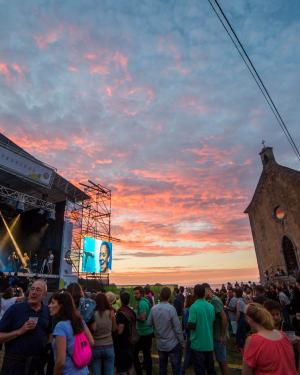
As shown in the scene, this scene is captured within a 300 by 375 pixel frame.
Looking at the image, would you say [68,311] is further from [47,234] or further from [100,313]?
[47,234]

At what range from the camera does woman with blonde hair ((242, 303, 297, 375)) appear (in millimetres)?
2164

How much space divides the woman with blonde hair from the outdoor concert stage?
15.7 m

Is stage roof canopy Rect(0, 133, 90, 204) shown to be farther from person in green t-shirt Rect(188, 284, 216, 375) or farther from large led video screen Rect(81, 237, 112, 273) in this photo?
person in green t-shirt Rect(188, 284, 216, 375)

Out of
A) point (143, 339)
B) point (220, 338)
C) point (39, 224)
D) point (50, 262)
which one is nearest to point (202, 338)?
point (220, 338)

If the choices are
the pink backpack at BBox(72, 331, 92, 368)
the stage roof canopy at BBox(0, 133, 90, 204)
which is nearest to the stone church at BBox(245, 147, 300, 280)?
the stage roof canopy at BBox(0, 133, 90, 204)

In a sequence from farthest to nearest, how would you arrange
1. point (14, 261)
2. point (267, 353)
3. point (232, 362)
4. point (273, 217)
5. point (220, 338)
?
point (273, 217), point (14, 261), point (232, 362), point (220, 338), point (267, 353)

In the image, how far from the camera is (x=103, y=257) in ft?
78.2

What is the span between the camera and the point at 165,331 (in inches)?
176

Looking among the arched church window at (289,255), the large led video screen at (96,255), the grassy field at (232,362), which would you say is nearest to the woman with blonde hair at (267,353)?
the grassy field at (232,362)

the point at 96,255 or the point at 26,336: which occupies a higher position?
the point at 96,255

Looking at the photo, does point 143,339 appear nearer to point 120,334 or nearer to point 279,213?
point 120,334

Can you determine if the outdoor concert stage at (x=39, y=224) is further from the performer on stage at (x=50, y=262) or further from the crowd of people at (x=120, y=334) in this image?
the crowd of people at (x=120, y=334)

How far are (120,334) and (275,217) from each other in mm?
23068

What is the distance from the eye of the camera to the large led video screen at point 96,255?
2200cm
